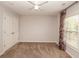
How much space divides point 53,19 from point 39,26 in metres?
1.32

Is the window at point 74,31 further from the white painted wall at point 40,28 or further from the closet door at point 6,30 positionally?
the white painted wall at point 40,28

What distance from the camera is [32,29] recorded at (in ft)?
28.6

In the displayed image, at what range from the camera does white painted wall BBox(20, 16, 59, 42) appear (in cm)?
864

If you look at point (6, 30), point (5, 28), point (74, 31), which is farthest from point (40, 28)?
point (74, 31)

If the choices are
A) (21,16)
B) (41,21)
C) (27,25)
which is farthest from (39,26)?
(21,16)

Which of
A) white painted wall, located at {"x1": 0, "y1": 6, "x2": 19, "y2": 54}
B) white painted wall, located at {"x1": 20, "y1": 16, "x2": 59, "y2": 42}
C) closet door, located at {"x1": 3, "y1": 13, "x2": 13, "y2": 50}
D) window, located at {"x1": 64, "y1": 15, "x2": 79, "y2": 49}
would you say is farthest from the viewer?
white painted wall, located at {"x1": 20, "y1": 16, "x2": 59, "y2": 42}

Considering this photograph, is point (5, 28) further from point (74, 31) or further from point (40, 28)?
point (40, 28)

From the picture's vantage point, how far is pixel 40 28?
28.5 ft

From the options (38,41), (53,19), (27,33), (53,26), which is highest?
(53,19)

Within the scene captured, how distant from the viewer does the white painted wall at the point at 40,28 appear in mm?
8641

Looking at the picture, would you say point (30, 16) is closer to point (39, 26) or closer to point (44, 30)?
point (39, 26)

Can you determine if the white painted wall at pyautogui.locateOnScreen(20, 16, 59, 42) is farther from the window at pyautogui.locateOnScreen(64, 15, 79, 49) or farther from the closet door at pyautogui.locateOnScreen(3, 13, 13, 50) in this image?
the window at pyautogui.locateOnScreen(64, 15, 79, 49)

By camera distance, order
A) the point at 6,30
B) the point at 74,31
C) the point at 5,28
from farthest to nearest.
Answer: the point at 6,30
the point at 5,28
the point at 74,31

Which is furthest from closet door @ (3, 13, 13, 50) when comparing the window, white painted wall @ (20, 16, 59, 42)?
the window
